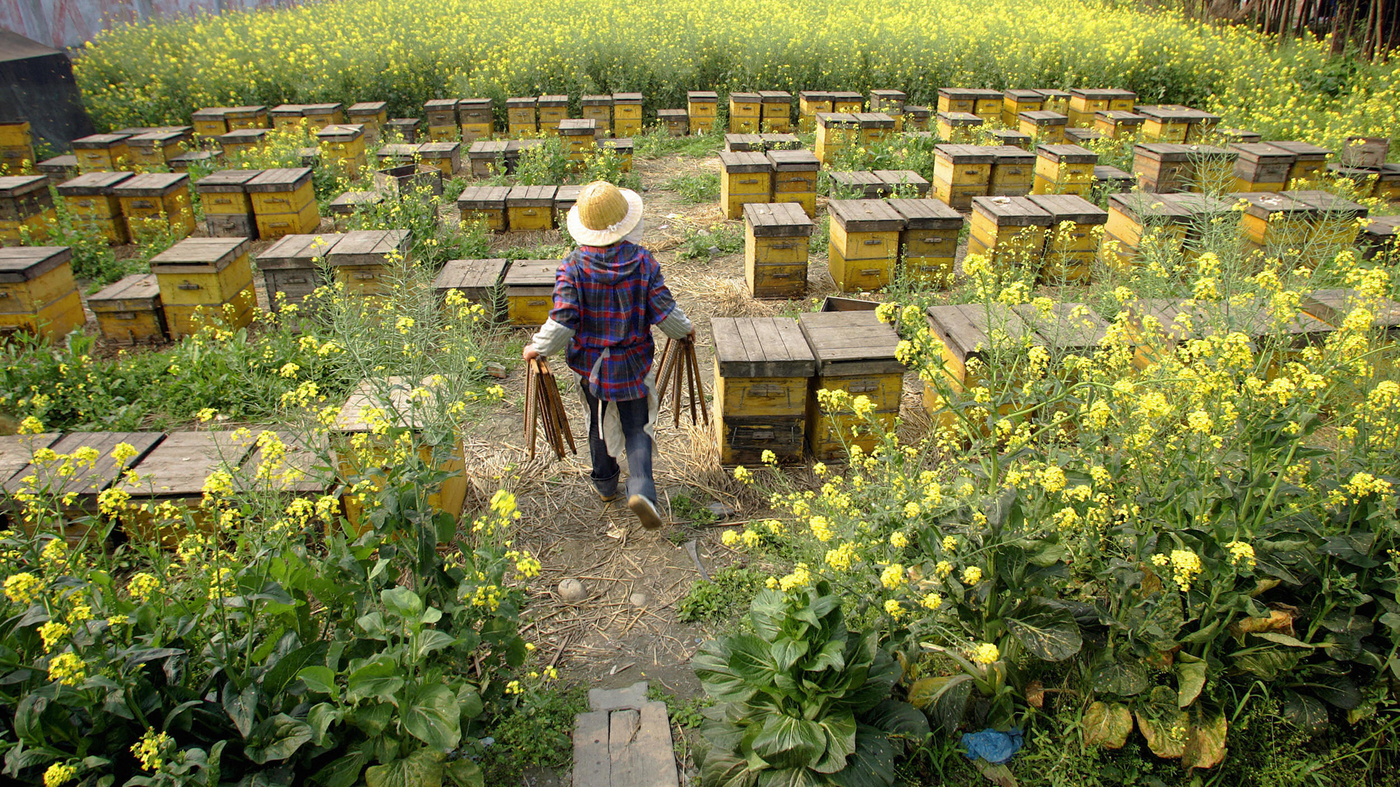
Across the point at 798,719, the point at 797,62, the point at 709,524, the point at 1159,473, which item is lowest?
the point at 709,524

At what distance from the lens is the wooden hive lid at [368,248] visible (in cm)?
603

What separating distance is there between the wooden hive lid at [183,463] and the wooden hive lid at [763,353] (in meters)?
2.39

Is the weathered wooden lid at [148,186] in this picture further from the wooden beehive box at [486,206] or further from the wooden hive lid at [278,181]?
the wooden beehive box at [486,206]

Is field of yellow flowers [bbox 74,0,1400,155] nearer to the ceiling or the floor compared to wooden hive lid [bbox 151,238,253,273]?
nearer to the ceiling

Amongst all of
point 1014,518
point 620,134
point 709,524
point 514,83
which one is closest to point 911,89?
point 620,134

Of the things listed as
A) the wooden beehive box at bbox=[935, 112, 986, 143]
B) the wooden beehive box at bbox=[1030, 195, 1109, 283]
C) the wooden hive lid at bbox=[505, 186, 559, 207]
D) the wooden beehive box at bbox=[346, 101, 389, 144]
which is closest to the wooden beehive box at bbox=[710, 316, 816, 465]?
the wooden beehive box at bbox=[1030, 195, 1109, 283]

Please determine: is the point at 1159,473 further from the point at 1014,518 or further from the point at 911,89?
the point at 911,89

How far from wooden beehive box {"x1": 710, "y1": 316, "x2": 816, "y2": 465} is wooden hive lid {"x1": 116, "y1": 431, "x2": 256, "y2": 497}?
2.42 m

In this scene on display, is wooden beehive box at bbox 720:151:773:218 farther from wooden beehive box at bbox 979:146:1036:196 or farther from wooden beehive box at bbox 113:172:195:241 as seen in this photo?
wooden beehive box at bbox 113:172:195:241

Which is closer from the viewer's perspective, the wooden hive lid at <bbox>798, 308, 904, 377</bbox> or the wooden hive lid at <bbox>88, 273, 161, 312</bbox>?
the wooden hive lid at <bbox>798, 308, 904, 377</bbox>

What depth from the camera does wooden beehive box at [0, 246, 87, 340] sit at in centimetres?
578

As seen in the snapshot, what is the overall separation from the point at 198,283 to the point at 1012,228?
661 cm

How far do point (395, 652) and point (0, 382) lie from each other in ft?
14.9

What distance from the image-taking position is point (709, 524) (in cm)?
436
